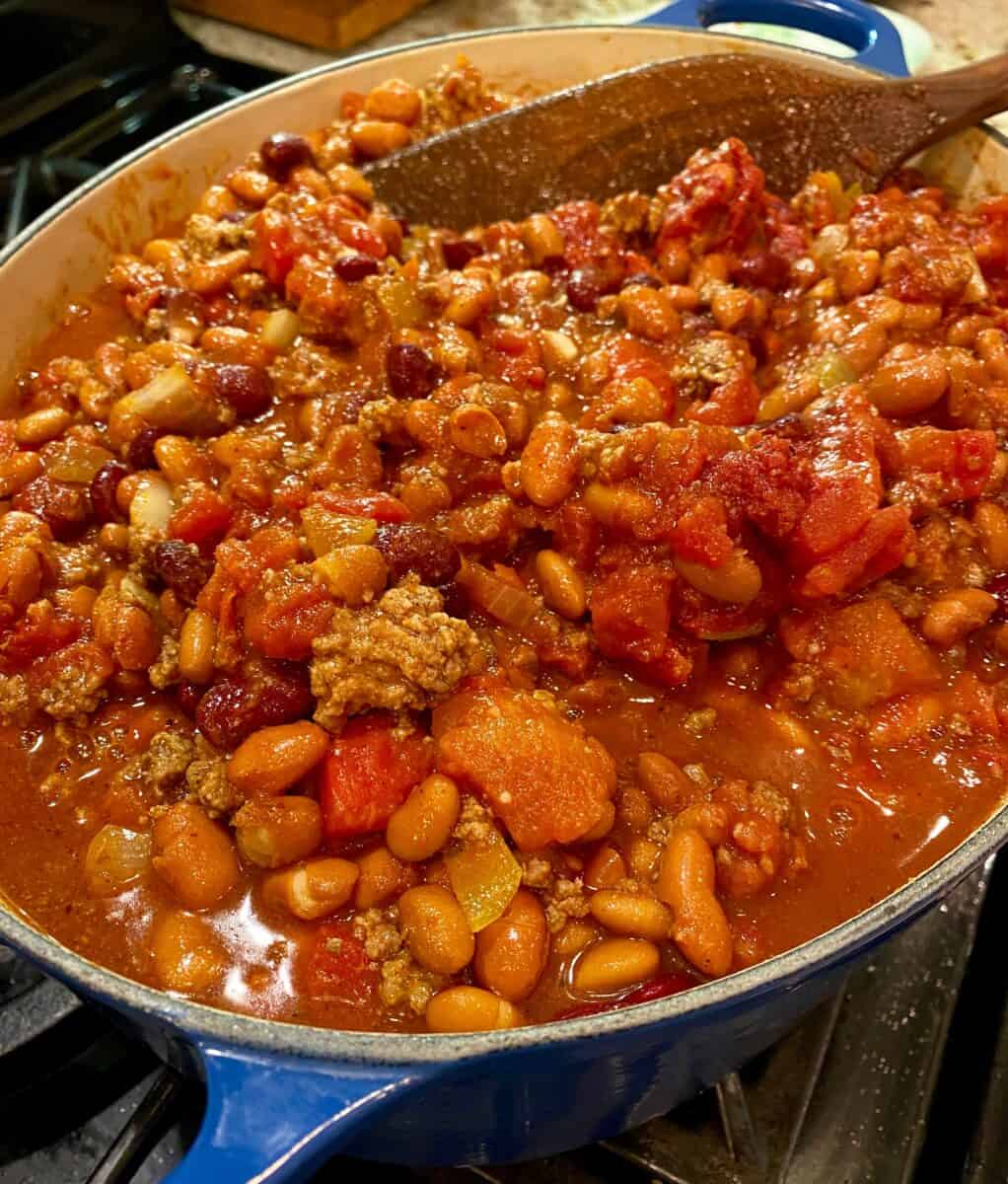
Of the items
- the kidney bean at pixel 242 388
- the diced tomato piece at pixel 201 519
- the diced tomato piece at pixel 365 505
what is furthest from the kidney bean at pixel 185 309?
the diced tomato piece at pixel 365 505

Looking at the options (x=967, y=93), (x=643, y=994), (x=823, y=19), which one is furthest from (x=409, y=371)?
(x=823, y=19)

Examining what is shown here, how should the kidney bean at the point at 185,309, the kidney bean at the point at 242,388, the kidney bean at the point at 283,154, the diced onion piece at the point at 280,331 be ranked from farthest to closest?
the kidney bean at the point at 283,154
the kidney bean at the point at 185,309
the diced onion piece at the point at 280,331
the kidney bean at the point at 242,388

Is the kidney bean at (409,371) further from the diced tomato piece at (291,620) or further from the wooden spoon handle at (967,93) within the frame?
the wooden spoon handle at (967,93)

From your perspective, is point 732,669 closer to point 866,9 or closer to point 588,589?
point 588,589

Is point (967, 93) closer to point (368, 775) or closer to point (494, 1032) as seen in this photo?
point (368, 775)

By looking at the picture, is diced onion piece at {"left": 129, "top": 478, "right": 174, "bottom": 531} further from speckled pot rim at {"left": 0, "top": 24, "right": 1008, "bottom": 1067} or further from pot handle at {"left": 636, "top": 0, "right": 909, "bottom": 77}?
pot handle at {"left": 636, "top": 0, "right": 909, "bottom": 77}

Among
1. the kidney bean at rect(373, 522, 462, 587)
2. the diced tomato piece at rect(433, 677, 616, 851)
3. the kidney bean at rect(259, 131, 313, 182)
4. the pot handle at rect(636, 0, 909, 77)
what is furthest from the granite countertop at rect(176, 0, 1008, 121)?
the diced tomato piece at rect(433, 677, 616, 851)

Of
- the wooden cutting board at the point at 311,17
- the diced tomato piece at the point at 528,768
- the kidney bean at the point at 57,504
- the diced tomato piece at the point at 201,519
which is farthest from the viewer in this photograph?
the wooden cutting board at the point at 311,17
